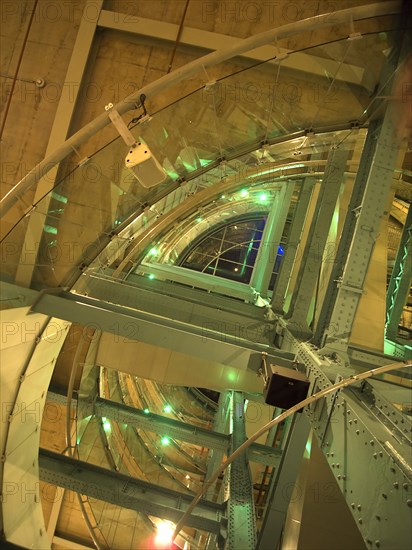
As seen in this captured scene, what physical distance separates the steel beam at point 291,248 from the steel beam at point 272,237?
2.51 meters

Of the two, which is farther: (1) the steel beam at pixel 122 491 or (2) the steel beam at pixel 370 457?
(1) the steel beam at pixel 122 491

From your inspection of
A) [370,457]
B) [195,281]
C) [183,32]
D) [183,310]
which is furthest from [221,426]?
[183,32]

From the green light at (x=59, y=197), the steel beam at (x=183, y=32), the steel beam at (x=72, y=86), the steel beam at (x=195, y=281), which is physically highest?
the steel beam at (x=183, y=32)

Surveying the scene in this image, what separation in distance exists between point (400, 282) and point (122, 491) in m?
6.86

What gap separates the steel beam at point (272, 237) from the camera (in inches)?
449

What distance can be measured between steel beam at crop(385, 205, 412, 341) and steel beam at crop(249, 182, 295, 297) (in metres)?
A: 3.54

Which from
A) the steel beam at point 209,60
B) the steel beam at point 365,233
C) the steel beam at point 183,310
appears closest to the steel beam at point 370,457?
the steel beam at point 365,233

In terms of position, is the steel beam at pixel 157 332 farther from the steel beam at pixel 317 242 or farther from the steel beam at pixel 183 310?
the steel beam at pixel 183 310

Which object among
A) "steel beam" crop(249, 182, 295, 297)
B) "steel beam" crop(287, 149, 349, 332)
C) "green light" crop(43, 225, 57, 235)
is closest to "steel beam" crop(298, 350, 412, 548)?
"steel beam" crop(287, 149, 349, 332)

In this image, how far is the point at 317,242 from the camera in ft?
18.9

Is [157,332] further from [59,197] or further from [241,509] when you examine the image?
[241,509]

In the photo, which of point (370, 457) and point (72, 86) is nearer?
point (370, 457)

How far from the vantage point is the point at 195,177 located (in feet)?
20.2

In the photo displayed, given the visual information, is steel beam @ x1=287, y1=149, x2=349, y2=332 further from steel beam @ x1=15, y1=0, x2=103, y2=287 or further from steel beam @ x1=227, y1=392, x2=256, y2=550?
steel beam @ x1=15, y1=0, x2=103, y2=287
